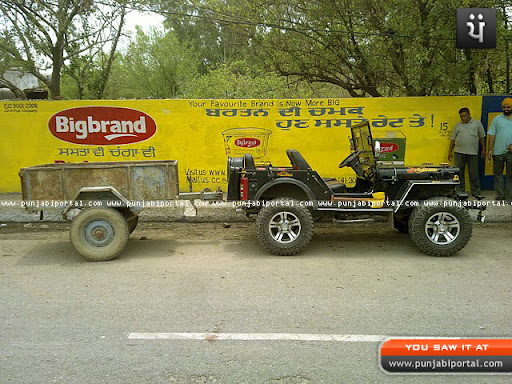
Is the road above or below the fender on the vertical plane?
below

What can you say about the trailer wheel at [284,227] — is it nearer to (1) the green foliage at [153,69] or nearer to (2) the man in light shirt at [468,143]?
(2) the man in light shirt at [468,143]

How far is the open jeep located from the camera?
6.01m

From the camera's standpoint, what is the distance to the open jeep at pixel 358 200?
19.7 feet

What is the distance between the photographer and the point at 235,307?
435 cm

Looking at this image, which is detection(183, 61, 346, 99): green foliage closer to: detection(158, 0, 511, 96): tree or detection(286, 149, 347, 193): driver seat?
detection(158, 0, 511, 96): tree

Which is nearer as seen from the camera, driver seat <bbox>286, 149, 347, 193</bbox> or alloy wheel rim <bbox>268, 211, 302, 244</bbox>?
alloy wheel rim <bbox>268, 211, 302, 244</bbox>

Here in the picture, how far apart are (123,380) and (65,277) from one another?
8.57ft

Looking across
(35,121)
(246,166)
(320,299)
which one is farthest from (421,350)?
(35,121)

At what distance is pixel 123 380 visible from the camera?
10.2 ft

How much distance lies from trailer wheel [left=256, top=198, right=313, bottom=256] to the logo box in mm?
5389

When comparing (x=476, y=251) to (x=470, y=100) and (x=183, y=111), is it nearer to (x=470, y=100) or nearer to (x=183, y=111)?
(x=470, y=100)

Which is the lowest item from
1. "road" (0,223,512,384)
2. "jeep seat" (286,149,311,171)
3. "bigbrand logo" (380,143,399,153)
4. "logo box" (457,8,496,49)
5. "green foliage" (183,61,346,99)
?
"road" (0,223,512,384)

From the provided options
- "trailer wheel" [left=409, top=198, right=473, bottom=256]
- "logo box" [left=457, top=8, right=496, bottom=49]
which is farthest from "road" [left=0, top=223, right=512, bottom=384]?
"logo box" [left=457, top=8, right=496, bottom=49]

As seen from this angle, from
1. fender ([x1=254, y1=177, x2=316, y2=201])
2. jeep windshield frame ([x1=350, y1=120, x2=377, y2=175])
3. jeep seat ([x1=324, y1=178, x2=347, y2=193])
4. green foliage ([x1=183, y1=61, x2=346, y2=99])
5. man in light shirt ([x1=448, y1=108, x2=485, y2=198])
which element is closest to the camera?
fender ([x1=254, y1=177, x2=316, y2=201])
